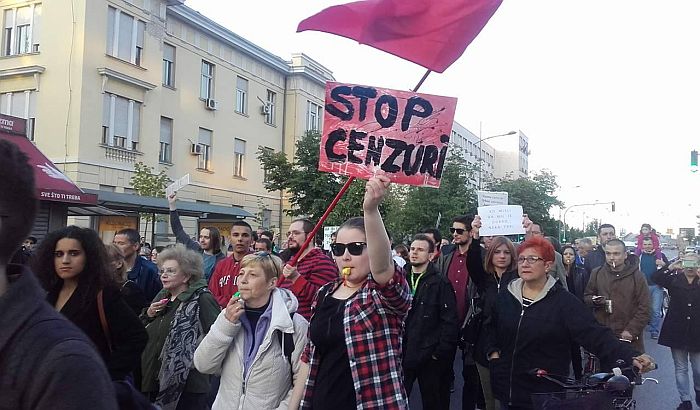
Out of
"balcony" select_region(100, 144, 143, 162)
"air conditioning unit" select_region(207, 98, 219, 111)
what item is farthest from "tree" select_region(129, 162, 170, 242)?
"air conditioning unit" select_region(207, 98, 219, 111)

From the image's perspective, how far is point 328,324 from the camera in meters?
3.49

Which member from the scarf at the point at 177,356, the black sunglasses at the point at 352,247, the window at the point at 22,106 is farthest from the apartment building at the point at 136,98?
the black sunglasses at the point at 352,247

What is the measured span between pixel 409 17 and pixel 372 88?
1.14m

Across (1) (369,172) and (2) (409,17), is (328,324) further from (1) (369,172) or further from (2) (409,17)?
(2) (409,17)

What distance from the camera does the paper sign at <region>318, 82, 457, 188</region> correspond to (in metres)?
4.03

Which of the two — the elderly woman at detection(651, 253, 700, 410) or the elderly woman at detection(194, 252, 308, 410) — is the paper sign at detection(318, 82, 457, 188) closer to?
the elderly woman at detection(194, 252, 308, 410)

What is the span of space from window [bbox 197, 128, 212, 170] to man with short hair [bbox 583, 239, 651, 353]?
82.5 ft

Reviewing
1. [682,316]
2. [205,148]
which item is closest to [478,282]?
[682,316]

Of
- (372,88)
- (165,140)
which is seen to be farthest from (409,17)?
(165,140)

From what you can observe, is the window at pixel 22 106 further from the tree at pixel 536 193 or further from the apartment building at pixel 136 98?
the tree at pixel 536 193

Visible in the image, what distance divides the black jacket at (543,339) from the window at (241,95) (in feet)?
98.6

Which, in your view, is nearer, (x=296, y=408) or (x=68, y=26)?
(x=296, y=408)

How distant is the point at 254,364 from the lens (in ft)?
13.0

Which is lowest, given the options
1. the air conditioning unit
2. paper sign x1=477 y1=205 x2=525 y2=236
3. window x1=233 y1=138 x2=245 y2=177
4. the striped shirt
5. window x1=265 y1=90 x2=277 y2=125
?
the striped shirt
